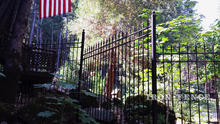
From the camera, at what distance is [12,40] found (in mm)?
5008

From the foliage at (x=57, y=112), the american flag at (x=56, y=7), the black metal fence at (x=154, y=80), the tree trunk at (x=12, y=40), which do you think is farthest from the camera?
A: the american flag at (x=56, y=7)

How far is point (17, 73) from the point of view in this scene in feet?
16.2

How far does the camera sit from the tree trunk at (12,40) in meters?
4.82

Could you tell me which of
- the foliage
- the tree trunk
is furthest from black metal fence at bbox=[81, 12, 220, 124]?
the tree trunk

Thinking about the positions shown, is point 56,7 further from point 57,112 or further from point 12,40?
point 57,112

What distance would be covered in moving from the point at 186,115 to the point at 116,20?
786 cm

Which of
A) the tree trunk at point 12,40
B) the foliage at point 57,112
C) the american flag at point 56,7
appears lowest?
the foliage at point 57,112

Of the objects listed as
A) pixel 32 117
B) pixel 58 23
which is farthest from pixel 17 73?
pixel 58 23

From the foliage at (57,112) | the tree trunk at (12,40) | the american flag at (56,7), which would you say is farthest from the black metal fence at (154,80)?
the tree trunk at (12,40)

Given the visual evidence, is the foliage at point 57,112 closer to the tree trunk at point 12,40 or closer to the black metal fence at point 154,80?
the black metal fence at point 154,80

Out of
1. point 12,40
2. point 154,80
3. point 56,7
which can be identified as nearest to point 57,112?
point 154,80

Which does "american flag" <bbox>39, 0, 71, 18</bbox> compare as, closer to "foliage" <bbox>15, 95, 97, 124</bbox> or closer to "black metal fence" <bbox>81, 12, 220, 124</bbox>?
"black metal fence" <bbox>81, 12, 220, 124</bbox>

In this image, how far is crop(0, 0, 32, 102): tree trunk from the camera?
482cm

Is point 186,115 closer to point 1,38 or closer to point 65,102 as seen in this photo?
point 65,102
